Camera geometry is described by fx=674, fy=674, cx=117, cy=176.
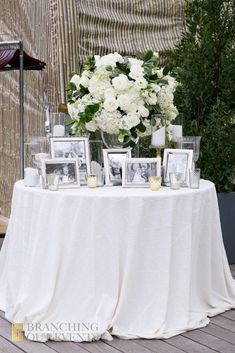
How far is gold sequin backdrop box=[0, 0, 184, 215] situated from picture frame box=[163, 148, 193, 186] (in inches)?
87.4

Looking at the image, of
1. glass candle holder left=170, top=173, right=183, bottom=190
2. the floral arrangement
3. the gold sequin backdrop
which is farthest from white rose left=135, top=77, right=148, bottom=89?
the gold sequin backdrop

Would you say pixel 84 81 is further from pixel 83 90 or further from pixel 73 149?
pixel 73 149

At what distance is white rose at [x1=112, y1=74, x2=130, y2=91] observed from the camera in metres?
3.86

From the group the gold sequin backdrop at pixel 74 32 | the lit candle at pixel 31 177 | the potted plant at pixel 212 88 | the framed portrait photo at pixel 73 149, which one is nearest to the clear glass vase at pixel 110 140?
the framed portrait photo at pixel 73 149

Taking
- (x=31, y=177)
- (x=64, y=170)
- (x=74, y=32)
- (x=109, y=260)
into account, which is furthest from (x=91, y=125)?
(x=74, y=32)

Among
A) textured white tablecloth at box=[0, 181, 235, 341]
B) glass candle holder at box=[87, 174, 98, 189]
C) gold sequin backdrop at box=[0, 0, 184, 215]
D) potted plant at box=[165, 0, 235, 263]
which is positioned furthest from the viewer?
gold sequin backdrop at box=[0, 0, 184, 215]

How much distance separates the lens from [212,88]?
17.5ft

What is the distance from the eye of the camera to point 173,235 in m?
3.64

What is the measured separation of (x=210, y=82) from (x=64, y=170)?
1929mm

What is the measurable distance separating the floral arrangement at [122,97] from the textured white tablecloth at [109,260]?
454 mm

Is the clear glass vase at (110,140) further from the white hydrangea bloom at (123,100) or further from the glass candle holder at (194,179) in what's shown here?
the glass candle holder at (194,179)

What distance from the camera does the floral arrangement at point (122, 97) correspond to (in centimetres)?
390

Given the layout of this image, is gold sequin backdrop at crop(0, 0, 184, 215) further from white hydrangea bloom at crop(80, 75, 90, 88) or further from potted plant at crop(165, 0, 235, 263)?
white hydrangea bloom at crop(80, 75, 90, 88)

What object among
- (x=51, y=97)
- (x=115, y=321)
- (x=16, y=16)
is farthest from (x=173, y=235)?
(x=16, y=16)
